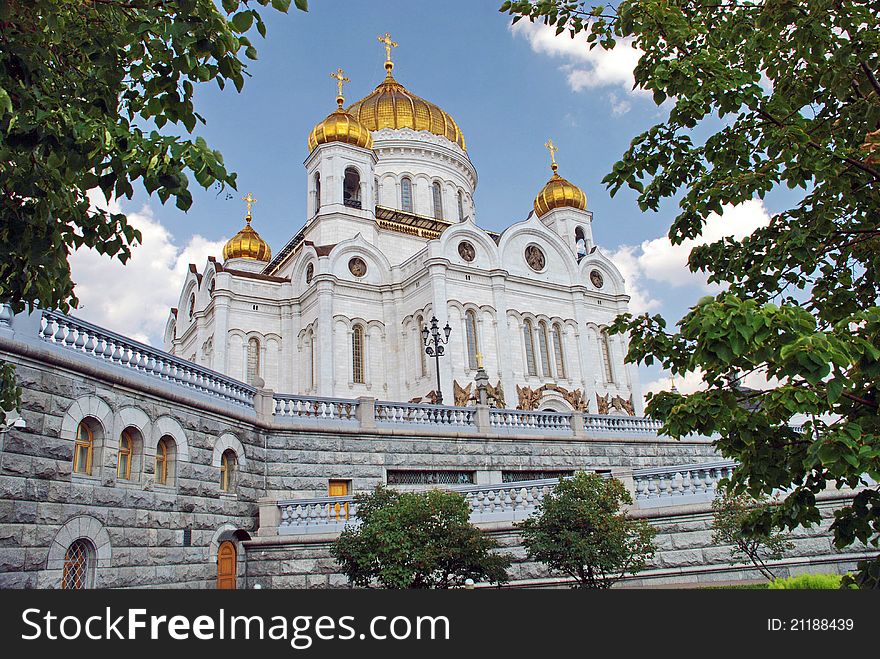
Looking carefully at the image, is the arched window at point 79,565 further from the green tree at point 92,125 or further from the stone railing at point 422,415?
the stone railing at point 422,415

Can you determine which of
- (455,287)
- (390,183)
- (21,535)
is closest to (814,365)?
(21,535)

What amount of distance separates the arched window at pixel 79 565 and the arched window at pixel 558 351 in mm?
28301

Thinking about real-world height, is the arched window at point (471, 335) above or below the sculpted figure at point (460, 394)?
above

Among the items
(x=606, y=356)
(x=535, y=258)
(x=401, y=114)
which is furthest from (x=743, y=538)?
(x=401, y=114)

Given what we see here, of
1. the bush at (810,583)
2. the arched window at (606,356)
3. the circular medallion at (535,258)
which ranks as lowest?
the bush at (810,583)

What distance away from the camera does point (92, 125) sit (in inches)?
213

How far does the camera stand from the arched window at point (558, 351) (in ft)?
124

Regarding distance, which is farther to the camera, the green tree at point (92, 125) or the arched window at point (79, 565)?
the arched window at point (79, 565)

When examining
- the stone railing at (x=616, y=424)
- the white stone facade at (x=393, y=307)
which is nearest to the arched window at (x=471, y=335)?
A: the white stone facade at (x=393, y=307)

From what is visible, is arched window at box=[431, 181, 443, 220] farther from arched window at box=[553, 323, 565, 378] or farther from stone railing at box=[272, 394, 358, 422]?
stone railing at box=[272, 394, 358, 422]

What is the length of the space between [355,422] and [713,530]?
8180 millimetres

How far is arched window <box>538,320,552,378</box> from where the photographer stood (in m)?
37.3

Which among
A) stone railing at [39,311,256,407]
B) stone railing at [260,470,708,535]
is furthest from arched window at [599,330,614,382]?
stone railing at [39,311,256,407]

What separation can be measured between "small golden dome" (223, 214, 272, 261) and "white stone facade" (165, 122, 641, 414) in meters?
2.46
